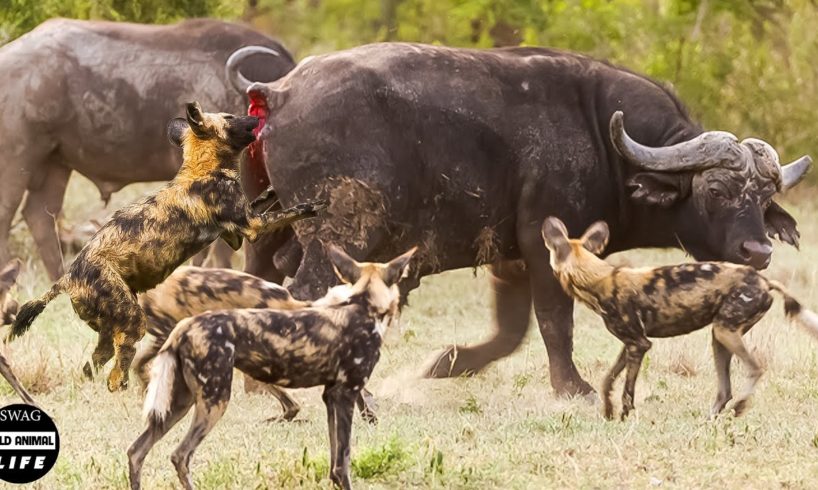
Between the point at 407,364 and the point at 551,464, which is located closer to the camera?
the point at 551,464

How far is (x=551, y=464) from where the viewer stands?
7.43 meters

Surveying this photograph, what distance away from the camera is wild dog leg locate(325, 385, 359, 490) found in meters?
6.91

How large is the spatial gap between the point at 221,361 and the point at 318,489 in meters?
0.72

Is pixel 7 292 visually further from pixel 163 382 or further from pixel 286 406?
pixel 163 382

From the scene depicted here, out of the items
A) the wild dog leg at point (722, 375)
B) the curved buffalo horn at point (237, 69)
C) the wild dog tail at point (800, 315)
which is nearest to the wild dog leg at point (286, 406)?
the wild dog leg at point (722, 375)

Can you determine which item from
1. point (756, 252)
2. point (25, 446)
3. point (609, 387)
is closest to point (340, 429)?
point (25, 446)

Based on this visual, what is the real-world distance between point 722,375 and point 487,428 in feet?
4.50

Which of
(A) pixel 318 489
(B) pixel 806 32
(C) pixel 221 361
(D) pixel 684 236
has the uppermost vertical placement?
(C) pixel 221 361

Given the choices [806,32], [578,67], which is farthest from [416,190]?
[806,32]

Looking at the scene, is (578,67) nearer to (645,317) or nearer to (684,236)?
(684,236)

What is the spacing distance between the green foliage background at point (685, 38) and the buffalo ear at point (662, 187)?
8187 millimetres

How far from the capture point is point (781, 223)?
10102mm

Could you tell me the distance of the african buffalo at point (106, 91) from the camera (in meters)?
12.7

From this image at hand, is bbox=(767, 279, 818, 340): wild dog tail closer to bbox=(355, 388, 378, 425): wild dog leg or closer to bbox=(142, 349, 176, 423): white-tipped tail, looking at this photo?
bbox=(355, 388, 378, 425): wild dog leg
